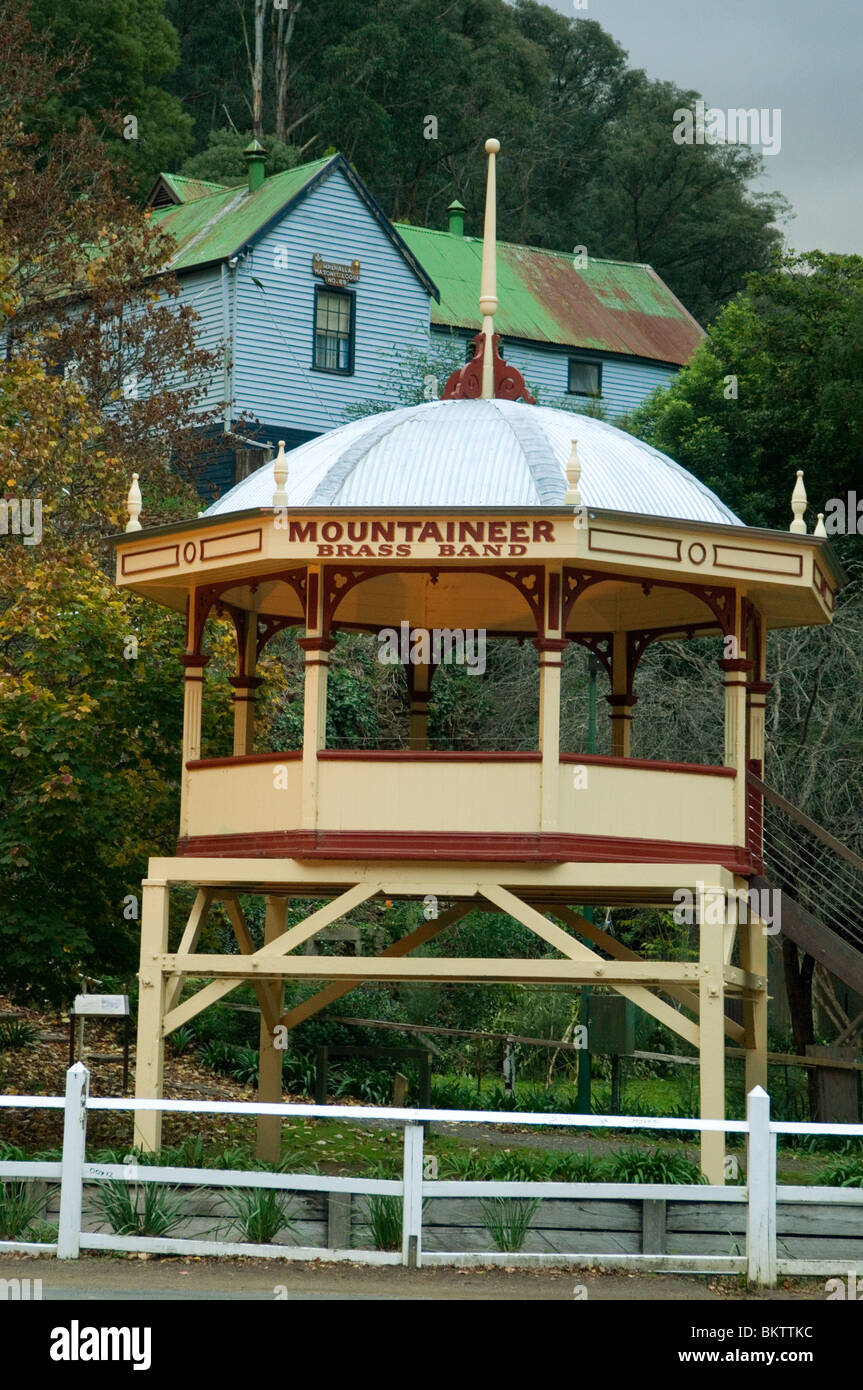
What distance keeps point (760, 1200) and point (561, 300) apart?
39154mm

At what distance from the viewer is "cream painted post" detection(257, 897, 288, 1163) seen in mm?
19203

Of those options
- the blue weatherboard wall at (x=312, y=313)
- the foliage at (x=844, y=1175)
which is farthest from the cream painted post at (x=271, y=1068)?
the blue weatherboard wall at (x=312, y=313)

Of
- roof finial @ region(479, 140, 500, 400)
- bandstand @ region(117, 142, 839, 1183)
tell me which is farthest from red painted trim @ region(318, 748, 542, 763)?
roof finial @ region(479, 140, 500, 400)

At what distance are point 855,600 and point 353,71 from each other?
39.2 m

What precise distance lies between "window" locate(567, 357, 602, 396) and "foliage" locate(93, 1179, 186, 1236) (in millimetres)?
36582

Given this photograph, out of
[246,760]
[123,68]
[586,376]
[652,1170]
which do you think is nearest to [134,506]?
[246,760]

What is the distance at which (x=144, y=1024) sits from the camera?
653 inches

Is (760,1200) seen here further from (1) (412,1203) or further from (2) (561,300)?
(2) (561,300)

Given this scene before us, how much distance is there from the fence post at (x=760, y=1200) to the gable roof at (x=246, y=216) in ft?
98.7

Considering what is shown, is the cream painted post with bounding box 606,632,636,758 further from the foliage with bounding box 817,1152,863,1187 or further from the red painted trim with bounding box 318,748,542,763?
the foliage with bounding box 817,1152,863,1187

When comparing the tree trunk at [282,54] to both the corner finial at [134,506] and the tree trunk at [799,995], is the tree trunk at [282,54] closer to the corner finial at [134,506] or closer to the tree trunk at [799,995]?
the tree trunk at [799,995]

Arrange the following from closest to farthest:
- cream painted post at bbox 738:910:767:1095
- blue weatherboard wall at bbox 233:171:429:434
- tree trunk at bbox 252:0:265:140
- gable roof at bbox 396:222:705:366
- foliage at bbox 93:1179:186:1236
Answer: foliage at bbox 93:1179:186:1236 → cream painted post at bbox 738:910:767:1095 → blue weatherboard wall at bbox 233:171:429:434 → gable roof at bbox 396:222:705:366 → tree trunk at bbox 252:0:265:140

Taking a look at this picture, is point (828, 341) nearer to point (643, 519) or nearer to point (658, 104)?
point (643, 519)

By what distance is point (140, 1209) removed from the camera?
14.2m
